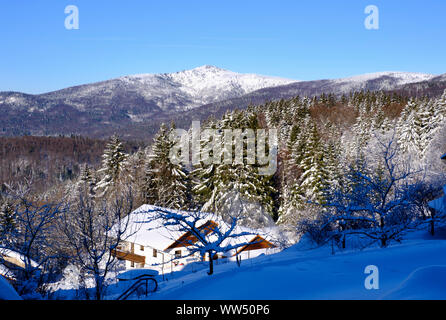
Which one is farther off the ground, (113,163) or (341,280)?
(113,163)

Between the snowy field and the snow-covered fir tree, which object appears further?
the snow-covered fir tree

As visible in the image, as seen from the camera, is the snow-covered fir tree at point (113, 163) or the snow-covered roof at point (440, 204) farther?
the snow-covered fir tree at point (113, 163)

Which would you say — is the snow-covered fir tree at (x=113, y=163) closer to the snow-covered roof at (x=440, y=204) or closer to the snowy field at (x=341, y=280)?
the snow-covered roof at (x=440, y=204)

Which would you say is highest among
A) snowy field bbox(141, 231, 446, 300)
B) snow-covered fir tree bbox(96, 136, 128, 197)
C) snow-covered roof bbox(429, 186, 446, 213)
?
snow-covered fir tree bbox(96, 136, 128, 197)

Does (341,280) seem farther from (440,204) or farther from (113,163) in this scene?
(113,163)

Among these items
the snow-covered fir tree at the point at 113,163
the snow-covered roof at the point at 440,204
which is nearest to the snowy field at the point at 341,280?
the snow-covered roof at the point at 440,204

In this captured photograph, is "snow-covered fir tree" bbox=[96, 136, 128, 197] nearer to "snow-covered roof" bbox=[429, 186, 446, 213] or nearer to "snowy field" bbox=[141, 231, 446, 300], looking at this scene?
"snow-covered roof" bbox=[429, 186, 446, 213]

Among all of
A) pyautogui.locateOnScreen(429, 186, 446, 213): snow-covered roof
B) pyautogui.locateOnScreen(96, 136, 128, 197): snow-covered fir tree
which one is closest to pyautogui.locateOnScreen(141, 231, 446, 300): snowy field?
pyautogui.locateOnScreen(429, 186, 446, 213): snow-covered roof

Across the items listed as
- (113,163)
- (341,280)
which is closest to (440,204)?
(341,280)

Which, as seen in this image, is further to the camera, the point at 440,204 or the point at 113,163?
the point at 113,163

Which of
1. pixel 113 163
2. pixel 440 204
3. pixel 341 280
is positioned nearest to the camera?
pixel 341 280
